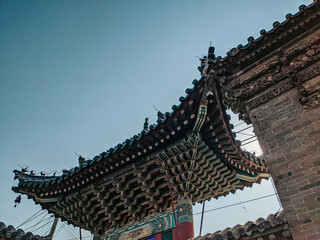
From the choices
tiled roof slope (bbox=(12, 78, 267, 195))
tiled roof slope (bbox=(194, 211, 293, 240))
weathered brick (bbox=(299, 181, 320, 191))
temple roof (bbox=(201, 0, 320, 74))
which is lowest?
tiled roof slope (bbox=(194, 211, 293, 240))

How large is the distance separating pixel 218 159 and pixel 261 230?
3277 millimetres

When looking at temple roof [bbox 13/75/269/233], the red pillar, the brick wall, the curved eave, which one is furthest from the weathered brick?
the red pillar

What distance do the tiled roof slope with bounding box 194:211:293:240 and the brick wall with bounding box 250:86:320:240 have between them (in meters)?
0.26

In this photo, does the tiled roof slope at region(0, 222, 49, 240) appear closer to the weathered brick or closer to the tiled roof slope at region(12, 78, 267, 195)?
the tiled roof slope at region(12, 78, 267, 195)

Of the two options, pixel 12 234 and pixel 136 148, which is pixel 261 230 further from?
pixel 12 234

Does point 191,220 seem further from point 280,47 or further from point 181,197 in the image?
point 280,47

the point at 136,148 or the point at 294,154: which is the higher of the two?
the point at 136,148

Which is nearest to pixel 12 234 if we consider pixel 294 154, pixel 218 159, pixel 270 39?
pixel 218 159

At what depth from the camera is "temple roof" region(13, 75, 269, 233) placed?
288 inches

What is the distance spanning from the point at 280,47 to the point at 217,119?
2.40m

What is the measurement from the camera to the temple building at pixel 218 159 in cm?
498

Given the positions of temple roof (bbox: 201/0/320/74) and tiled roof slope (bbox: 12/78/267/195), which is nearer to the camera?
temple roof (bbox: 201/0/320/74)

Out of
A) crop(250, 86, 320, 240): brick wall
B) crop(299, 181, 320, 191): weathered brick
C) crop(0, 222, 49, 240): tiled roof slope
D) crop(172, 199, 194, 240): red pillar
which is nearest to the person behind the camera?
crop(250, 86, 320, 240): brick wall

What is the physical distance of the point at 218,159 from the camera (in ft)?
26.8
